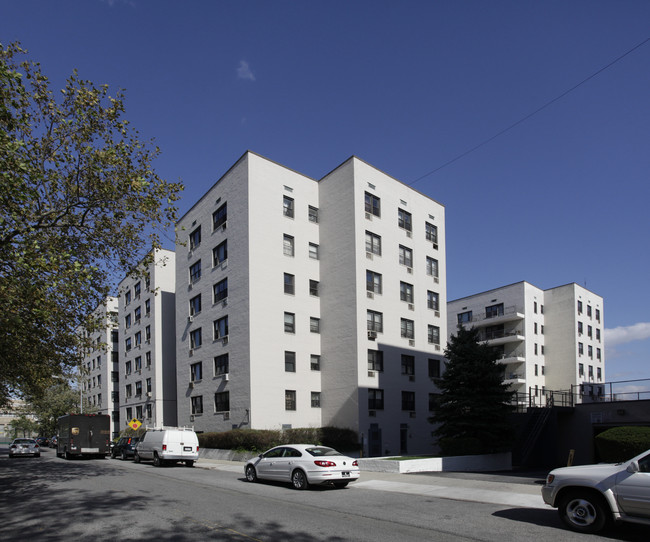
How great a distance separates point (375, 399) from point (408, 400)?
362 cm

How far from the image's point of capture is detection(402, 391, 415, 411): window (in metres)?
35.9

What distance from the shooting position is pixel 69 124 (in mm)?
15445

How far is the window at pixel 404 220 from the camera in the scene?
38969 mm

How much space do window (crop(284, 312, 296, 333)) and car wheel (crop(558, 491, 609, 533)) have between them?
25217mm

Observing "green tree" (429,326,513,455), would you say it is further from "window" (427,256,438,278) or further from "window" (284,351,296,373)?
"window" (427,256,438,278)

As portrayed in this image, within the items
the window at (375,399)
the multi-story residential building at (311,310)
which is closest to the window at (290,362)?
the multi-story residential building at (311,310)

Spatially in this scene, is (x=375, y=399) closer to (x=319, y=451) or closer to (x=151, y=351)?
(x=319, y=451)

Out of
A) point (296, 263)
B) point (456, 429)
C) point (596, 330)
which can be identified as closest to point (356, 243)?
point (296, 263)

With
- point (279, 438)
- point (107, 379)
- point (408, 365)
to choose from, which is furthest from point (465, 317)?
point (107, 379)

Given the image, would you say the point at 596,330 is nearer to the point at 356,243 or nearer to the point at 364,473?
the point at 356,243

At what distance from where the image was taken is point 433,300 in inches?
1604

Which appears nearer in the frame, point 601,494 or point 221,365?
point 601,494

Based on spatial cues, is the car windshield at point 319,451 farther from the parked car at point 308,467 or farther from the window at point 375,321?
the window at point 375,321

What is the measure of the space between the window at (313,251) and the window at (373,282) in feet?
13.2
